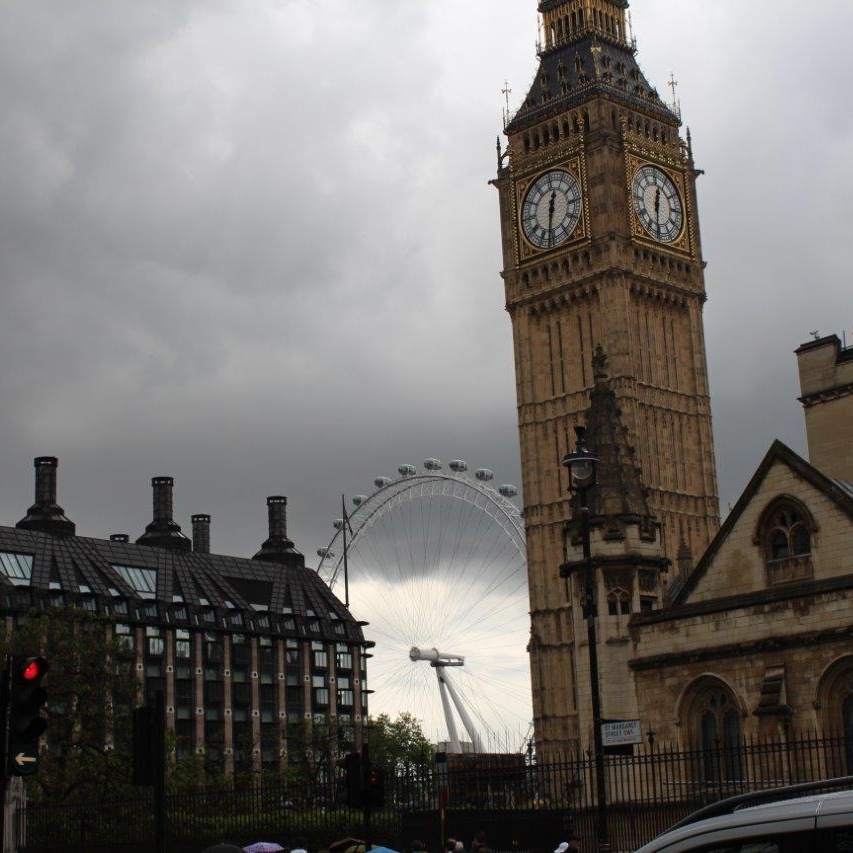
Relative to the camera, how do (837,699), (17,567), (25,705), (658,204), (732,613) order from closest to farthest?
(25,705)
(837,699)
(732,613)
(658,204)
(17,567)

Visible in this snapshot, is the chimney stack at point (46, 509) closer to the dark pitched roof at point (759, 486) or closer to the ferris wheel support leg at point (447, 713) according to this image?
the ferris wheel support leg at point (447, 713)

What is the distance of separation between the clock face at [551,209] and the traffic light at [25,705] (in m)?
84.6

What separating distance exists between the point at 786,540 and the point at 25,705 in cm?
2050

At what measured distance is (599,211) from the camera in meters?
100

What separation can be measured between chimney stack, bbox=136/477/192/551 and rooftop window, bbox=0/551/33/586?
1788 centimetres

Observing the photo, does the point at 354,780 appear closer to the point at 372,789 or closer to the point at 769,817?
the point at 372,789

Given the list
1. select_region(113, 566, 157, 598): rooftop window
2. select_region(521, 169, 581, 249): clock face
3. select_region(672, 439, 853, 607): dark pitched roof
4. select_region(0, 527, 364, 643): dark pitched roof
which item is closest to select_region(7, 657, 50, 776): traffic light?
select_region(672, 439, 853, 607): dark pitched roof

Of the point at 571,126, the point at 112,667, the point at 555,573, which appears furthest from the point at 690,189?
the point at 112,667

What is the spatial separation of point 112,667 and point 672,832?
49.6 metres

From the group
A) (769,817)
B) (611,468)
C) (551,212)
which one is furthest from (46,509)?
(769,817)

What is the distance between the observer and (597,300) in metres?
100

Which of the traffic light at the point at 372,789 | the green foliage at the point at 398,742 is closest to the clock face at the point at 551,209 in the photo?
the green foliage at the point at 398,742

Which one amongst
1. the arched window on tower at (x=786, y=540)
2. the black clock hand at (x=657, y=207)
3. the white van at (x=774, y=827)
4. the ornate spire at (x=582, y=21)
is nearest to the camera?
the white van at (x=774, y=827)

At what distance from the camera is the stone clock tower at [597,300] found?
98.9 m
